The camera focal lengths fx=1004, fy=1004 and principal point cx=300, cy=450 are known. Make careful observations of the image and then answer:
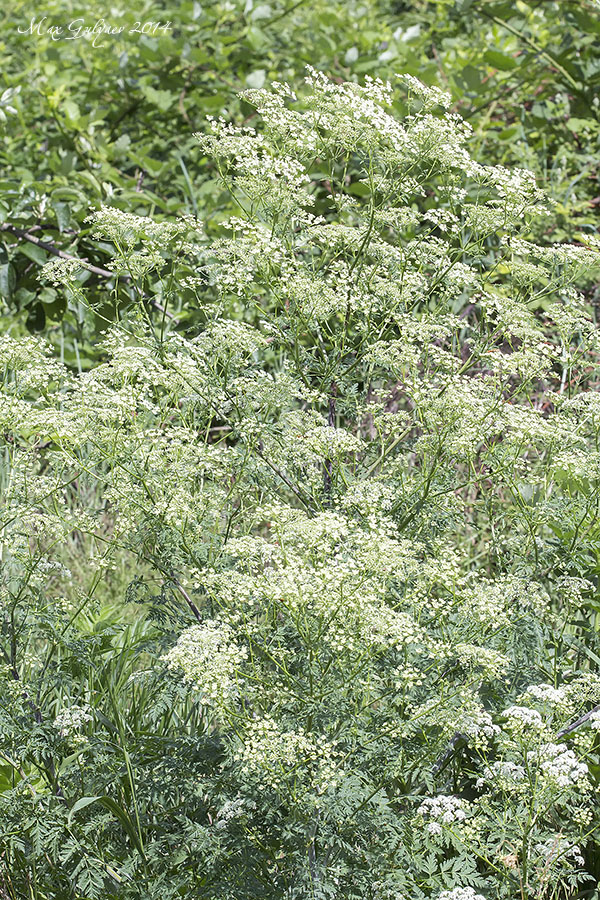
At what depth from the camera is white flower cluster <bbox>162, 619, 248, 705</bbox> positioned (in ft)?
7.34

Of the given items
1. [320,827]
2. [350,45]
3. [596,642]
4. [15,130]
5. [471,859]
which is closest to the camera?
[320,827]

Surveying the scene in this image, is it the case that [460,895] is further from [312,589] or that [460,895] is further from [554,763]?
[312,589]

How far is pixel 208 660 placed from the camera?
2.34 m

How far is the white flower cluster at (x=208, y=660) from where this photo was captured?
7.34 ft

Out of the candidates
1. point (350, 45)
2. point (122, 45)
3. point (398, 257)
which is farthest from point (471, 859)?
point (122, 45)

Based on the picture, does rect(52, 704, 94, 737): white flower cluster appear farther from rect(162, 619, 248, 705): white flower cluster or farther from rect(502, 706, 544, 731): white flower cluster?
rect(502, 706, 544, 731): white flower cluster

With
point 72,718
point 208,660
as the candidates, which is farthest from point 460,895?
point 72,718

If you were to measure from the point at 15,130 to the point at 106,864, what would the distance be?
6.70m

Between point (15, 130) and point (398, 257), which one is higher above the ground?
point (398, 257)

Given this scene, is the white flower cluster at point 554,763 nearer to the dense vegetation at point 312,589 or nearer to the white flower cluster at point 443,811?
the dense vegetation at point 312,589

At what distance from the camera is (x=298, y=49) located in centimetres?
796

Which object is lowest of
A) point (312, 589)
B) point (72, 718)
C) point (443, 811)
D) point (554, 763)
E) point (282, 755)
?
point (72, 718)

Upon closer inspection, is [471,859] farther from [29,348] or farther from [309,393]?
[29,348]

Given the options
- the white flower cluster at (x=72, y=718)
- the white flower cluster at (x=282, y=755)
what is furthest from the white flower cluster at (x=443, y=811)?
the white flower cluster at (x=72, y=718)
